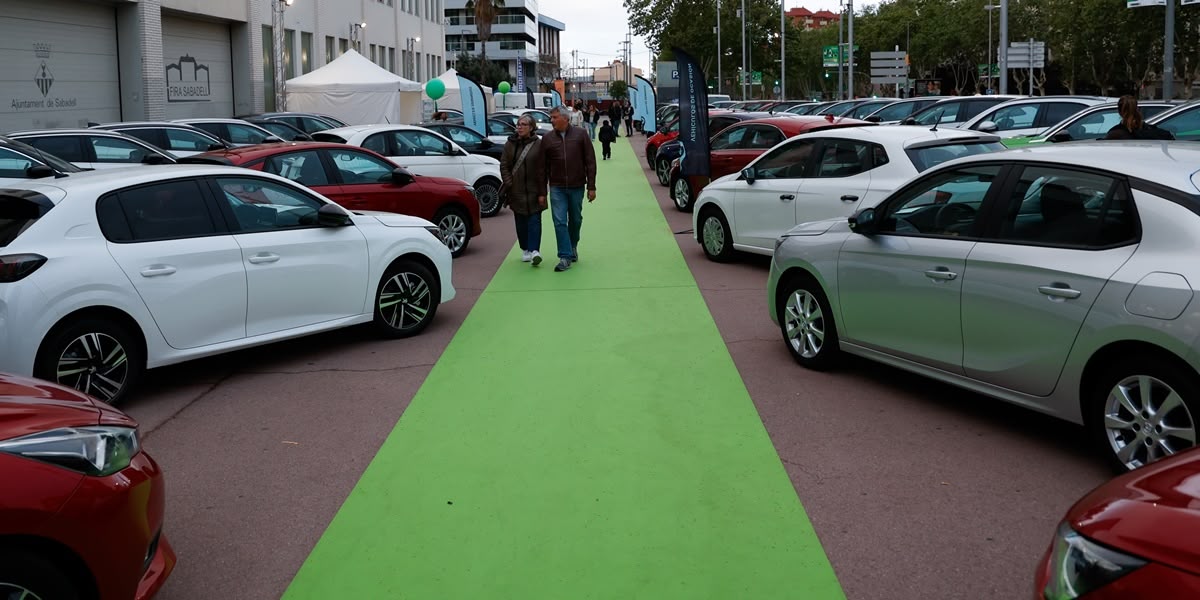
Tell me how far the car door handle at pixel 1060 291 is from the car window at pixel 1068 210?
0.25 metres

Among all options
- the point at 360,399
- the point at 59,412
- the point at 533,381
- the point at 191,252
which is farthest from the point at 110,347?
the point at 59,412

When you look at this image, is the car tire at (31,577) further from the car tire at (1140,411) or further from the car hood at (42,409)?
the car tire at (1140,411)

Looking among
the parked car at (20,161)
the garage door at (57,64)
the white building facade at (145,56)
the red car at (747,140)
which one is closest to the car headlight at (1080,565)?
the red car at (747,140)

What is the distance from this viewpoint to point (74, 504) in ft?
11.9

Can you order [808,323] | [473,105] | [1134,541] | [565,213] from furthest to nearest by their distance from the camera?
[473,105] → [565,213] → [808,323] → [1134,541]

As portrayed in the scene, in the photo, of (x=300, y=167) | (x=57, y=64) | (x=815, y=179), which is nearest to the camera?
(x=815, y=179)

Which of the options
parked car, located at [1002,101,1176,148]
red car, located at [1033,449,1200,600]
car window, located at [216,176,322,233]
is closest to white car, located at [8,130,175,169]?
car window, located at [216,176,322,233]

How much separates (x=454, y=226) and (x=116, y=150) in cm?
645

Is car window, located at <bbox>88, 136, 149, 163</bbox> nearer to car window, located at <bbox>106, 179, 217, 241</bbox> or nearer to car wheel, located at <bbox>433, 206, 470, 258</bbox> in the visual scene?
car wheel, located at <bbox>433, 206, 470, 258</bbox>

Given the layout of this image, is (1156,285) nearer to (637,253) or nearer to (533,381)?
(533,381)

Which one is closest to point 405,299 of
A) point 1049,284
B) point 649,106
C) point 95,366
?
point 95,366

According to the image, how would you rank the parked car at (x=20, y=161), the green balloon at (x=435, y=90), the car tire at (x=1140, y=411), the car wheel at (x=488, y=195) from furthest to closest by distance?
the green balloon at (x=435, y=90) < the car wheel at (x=488, y=195) < the parked car at (x=20, y=161) < the car tire at (x=1140, y=411)

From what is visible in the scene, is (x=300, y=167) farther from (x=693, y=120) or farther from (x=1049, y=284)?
(x=1049, y=284)

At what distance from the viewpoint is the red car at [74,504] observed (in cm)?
346
